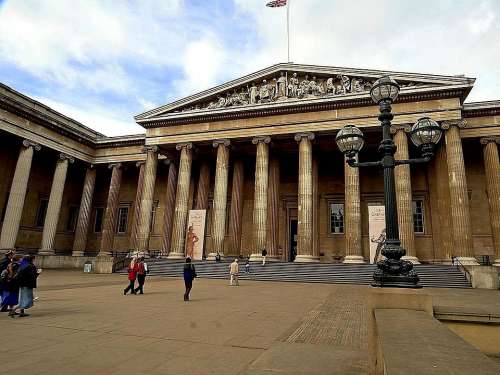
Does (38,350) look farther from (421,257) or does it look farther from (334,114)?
(421,257)

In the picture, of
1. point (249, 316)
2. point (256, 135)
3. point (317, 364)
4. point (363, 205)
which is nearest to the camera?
point (317, 364)

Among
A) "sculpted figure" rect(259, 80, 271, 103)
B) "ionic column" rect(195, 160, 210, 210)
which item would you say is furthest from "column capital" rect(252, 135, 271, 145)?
"ionic column" rect(195, 160, 210, 210)

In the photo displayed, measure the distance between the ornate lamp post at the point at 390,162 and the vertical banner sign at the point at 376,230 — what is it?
1542 centimetres

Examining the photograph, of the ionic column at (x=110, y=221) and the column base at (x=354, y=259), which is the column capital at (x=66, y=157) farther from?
the column base at (x=354, y=259)

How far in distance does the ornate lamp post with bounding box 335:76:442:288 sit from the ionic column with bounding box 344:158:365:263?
1681 centimetres

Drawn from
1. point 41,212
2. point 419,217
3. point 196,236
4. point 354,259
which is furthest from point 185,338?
point 41,212

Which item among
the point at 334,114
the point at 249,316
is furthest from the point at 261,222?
the point at 249,316

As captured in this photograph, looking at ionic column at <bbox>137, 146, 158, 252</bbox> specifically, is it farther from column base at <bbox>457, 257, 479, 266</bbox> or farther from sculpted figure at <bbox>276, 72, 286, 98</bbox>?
column base at <bbox>457, 257, 479, 266</bbox>

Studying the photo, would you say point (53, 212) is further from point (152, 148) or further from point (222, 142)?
point (222, 142)

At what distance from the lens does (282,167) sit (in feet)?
106

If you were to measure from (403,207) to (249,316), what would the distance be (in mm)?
16807

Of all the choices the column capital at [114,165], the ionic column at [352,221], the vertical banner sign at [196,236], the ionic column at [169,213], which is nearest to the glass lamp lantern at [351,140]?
the ionic column at [352,221]

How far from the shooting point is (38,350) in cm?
548

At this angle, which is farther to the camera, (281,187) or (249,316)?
(281,187)
